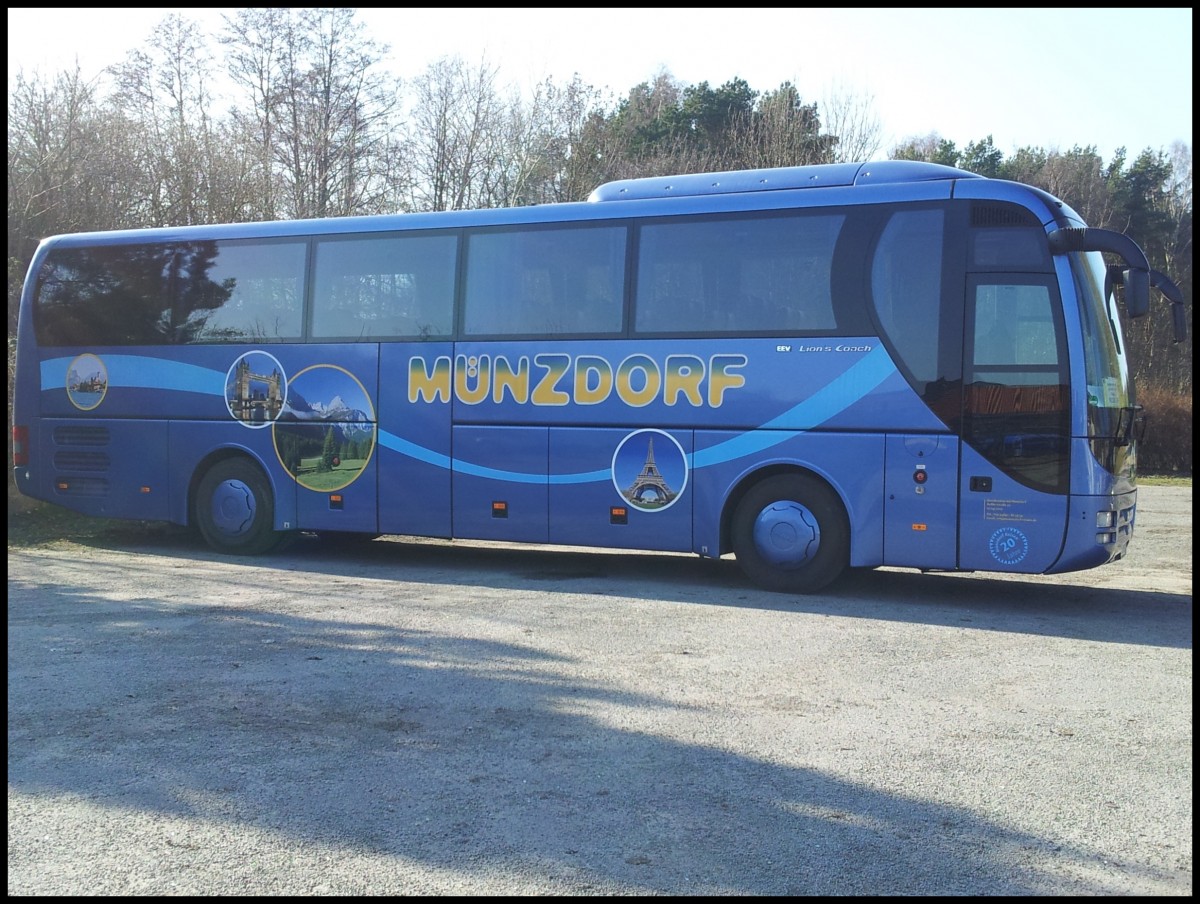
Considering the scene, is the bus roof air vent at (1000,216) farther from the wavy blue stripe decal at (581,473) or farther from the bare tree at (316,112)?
the bare tree at (316,112)

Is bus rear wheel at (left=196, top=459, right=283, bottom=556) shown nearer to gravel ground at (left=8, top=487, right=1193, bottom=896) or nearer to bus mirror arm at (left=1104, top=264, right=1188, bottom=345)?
gravel ground at (left=8, top=487, right=1193, bottom=896)

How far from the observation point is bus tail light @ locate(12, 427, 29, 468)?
1401 cm

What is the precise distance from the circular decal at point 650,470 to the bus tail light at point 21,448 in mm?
7672

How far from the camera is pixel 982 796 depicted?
490 centimetres

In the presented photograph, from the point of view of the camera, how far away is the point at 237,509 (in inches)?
515

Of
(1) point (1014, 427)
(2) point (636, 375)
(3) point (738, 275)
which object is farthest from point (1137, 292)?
(2) point (636, 375)

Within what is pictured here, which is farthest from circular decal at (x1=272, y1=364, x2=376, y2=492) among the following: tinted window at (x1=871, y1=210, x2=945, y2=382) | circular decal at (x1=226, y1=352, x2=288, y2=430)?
tinted window at (x1=871, y1=210, x2=945, y2=382)

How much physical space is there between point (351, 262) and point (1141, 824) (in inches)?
388

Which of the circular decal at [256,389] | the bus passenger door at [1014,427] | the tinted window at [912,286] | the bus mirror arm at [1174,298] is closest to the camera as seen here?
the bus passenger door at [1014,427]

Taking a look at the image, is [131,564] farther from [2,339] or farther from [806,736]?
Result: [806,736]

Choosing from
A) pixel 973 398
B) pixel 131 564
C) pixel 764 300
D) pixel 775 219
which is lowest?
pixel 131 564

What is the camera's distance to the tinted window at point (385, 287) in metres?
12.0

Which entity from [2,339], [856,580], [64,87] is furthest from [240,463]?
[64,87]

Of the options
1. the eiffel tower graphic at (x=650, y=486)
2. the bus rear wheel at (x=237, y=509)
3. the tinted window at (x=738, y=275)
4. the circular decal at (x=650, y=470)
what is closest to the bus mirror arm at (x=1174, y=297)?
the tinted window at (x=738, y=275)
